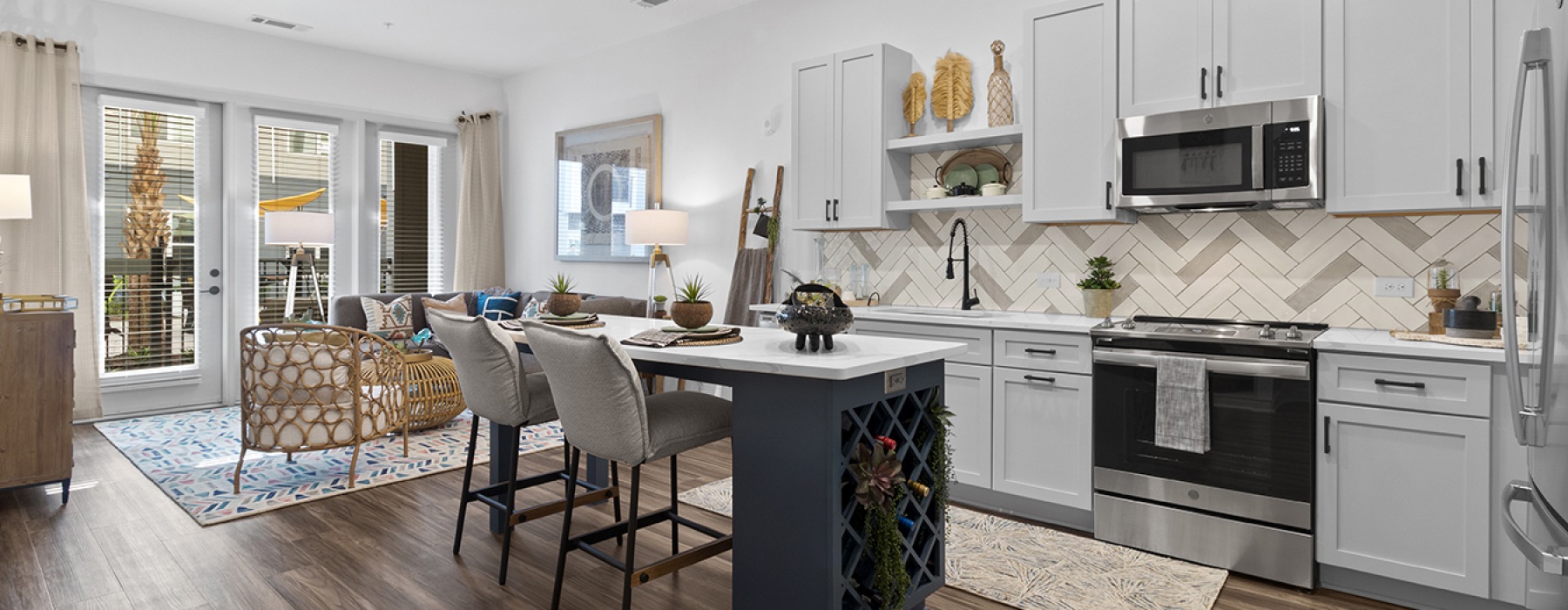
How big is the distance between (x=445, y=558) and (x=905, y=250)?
9.19 ft

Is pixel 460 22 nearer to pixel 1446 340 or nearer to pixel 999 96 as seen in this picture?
pixel 999 96

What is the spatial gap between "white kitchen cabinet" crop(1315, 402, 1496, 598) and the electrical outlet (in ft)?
2.56

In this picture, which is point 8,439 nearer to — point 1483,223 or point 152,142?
point 152,142

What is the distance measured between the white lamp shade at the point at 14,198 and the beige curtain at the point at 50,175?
755 mm

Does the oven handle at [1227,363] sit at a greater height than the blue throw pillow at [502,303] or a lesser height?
lesser

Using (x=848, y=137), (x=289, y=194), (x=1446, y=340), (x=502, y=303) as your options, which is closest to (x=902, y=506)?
(x=1446, y=340)

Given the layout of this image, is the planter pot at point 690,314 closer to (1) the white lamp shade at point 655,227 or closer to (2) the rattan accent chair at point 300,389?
(2) the rattan accent chair at point 300,389

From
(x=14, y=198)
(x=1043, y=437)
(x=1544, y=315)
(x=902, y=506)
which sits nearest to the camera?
(x=1544, y=315)

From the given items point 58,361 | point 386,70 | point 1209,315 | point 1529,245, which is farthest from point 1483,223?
point 386,70

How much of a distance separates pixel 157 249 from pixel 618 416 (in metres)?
5.53

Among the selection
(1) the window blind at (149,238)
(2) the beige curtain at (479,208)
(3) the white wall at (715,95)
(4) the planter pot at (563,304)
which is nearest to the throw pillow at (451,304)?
(2) the beige curtain at (479,208)

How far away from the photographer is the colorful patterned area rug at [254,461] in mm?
3859

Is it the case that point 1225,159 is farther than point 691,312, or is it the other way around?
point 1225,159

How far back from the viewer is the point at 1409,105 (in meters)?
2.88
